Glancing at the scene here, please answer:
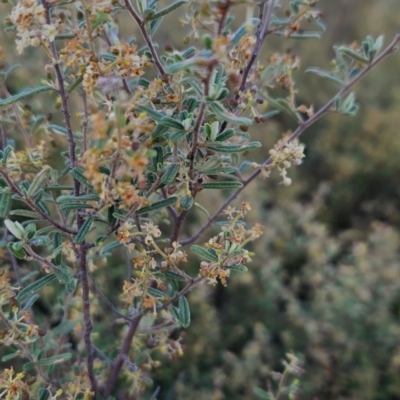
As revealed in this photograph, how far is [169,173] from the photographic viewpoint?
0.65 m

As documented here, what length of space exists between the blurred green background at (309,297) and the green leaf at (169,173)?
3.01 ft

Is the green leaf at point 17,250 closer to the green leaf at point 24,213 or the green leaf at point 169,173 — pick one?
the green leaf at point 24,213

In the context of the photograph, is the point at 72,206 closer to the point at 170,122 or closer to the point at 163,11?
the point at 170,122

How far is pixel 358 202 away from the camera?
3066 mm

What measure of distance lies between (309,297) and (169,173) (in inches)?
69.0

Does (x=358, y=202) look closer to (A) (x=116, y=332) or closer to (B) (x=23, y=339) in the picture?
(A) (x=116, y=332)

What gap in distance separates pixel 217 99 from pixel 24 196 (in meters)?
0.32

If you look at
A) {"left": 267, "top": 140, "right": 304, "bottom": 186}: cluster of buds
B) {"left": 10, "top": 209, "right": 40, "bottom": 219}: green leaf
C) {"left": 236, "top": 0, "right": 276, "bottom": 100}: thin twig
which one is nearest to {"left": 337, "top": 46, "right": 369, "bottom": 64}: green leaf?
{"left": 236, "top": 0, "right": 276, "bottom": 100}: thin twig

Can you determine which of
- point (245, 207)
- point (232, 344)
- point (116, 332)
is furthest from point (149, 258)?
point (232, 344)

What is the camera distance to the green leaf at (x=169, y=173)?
643 millimetres

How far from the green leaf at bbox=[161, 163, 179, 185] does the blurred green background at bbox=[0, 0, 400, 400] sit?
3.01 ft

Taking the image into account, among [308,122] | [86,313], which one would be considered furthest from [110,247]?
[308,122]

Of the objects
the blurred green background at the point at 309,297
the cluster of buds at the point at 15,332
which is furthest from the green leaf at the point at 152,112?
the blurred green background at the point at 309,297

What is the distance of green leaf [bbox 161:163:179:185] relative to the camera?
643mm
